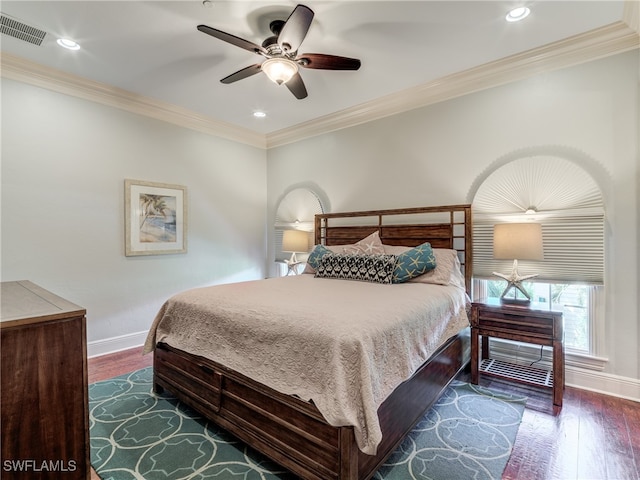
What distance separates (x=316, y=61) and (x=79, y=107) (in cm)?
270

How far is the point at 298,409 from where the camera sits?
160 cm

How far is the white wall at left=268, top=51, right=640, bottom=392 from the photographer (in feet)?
8.22

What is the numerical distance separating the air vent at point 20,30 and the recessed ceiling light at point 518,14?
370 cm

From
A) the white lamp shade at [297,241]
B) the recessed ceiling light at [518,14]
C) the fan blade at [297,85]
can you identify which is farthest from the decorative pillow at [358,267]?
the recessed ceiling light at [518,14]

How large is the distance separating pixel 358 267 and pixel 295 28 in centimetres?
209

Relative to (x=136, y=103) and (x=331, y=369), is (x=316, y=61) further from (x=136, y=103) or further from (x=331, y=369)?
(x=136, y=103)

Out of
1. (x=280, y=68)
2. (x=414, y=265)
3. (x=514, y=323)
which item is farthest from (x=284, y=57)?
(x=514, y=323)

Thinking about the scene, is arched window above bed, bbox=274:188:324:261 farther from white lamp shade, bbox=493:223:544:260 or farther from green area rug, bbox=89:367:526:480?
green area rug, bbox=89:367:526:480

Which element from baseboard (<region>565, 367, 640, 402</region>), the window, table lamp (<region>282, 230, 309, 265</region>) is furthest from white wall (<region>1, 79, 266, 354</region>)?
baseboard (<region>565, 367, 640, 402</region>)

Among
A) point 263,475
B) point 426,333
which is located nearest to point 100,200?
point 263,475

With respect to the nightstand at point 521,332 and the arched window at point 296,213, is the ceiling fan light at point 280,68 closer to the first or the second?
the arched window at point 296,213

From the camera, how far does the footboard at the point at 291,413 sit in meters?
1.49

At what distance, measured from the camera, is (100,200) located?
3475mm

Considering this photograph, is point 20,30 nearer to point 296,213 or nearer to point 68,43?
point 68,43
